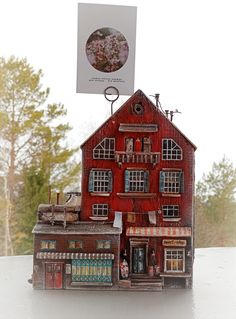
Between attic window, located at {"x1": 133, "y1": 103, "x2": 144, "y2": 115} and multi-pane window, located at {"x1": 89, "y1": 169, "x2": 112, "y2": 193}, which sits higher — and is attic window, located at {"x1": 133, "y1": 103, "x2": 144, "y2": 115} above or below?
above

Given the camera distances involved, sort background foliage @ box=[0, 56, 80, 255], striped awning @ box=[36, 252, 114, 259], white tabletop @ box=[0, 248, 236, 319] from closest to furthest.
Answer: white tabletop @ box=[0, 248, 236, 319]
striped awning @ box=[36, 252, 114, 259]
background foliage @ box=[0, 56, 80, 255]

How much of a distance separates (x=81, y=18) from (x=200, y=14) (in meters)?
0.76

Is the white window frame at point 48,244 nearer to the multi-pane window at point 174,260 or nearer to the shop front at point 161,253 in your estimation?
the shop front at point 161,253

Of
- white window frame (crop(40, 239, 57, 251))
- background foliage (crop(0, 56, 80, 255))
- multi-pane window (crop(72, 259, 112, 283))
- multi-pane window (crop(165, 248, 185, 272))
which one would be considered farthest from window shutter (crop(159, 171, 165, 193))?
background foliage (crop(0, 56, 80, 255))

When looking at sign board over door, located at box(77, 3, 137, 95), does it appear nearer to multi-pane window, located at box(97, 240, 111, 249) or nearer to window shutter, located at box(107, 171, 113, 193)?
window shutter, located at box(107, 171, 113, 193)

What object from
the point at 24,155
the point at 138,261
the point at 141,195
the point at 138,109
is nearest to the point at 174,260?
the point at 138,261

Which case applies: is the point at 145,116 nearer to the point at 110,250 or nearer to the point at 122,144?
the point at 122,144

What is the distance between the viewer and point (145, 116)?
261 cm

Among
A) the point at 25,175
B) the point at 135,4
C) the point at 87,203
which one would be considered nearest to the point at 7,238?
the point at 25,175

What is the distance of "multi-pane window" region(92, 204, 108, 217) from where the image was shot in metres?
2.63

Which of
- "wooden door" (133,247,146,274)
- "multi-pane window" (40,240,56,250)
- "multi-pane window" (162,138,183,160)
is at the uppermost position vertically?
"multi-pane window" (162,138,183,160)

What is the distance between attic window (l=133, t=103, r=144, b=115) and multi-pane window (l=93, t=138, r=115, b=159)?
177mm

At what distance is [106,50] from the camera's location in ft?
8.94

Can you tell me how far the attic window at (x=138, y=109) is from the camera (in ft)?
8.55
